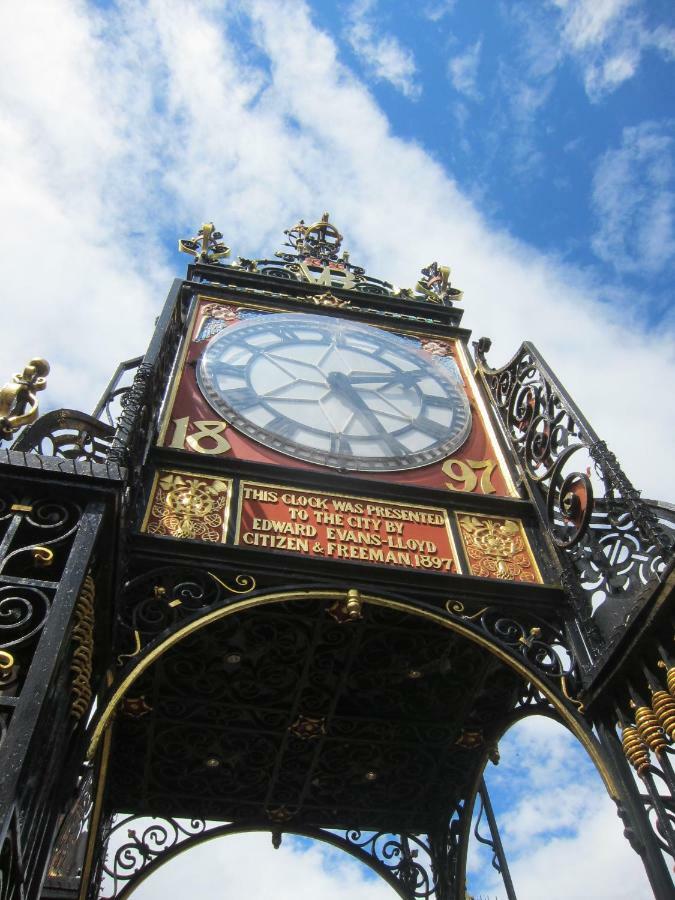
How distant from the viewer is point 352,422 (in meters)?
6.12

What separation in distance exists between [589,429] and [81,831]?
4.62 metres

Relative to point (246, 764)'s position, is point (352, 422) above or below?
above

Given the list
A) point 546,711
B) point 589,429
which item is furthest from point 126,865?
point 589,429

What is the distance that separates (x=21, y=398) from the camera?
4453 millimetres

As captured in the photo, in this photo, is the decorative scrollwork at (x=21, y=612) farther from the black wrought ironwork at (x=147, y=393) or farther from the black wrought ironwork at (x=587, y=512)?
the black wrought ironwork at (x=587, y=512)

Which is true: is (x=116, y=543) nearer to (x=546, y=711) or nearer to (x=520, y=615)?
(x=520, y=615)

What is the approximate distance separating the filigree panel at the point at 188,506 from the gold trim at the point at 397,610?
1.63ft

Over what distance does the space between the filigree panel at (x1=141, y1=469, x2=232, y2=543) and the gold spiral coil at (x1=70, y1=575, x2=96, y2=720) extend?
994 millimetres

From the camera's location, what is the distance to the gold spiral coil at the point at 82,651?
3.51 m

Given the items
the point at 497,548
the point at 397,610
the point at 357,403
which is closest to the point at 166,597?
the point at 397,610

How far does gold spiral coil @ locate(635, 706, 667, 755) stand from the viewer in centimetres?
380

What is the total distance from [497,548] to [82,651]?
2.65 meters

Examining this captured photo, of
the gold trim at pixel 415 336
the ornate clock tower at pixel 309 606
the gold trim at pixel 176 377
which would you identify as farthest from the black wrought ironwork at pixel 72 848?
the gold trim at pixel 415 336

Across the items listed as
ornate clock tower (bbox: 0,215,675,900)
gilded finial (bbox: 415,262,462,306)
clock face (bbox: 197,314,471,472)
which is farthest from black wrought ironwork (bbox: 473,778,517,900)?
gilded finial (bbox: 415,262,462,306)
